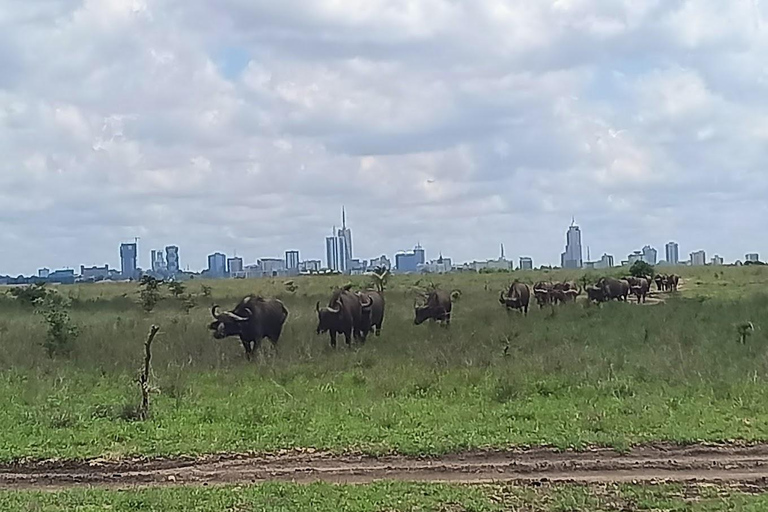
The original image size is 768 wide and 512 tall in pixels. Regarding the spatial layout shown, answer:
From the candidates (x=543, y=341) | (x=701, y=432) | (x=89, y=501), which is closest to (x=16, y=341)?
(x=543, y=341)

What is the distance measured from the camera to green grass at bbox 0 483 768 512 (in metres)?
8.30

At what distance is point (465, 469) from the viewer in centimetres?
993

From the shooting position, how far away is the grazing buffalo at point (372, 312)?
25359 millimetres

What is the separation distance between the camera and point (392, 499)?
8578 millimetres

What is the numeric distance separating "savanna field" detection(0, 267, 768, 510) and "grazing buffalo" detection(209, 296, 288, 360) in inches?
25.2

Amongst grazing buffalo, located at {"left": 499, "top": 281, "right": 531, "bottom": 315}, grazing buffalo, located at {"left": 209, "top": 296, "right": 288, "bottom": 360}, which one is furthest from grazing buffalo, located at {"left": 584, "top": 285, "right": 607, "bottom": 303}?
grazing buffalo, located at {"left": 209, "top": 296, "right": 288, "bottom": 360}

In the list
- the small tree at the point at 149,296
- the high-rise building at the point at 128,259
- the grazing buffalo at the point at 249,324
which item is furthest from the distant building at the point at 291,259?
the grazing buffalo at the point at 249,324

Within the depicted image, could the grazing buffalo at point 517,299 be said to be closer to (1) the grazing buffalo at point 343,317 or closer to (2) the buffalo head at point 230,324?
(1) the grazing buffalo at point 343,317

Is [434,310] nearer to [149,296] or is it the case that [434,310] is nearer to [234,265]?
[149,296]

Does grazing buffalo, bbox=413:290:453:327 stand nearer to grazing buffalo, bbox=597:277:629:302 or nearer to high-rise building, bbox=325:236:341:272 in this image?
grazing buffalo, bbox=597:277:629:302

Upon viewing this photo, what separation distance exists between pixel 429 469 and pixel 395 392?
4.75m

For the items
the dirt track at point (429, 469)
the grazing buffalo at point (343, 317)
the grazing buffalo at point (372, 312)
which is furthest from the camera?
the grazing buffalo at point (372, 312)

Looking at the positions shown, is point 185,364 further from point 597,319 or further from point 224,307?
point 224,307

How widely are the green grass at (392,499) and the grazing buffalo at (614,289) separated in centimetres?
3197
